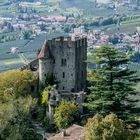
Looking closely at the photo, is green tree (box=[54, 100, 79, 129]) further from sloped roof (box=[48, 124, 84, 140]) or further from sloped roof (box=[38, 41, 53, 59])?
sloped roof (box=[38, 41, 53, 59])

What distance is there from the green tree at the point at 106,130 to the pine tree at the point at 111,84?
7319 millimetres

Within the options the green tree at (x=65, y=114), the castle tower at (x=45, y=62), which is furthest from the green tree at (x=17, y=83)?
the green tree at (x=65, y=114)

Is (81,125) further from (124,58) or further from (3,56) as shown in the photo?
(3,56)

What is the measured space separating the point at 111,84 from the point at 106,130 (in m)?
10.2

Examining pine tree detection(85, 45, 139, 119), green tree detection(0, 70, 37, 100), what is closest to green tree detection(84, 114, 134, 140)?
pine tree detection(85, 45, 139, 119)

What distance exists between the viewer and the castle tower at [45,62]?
61.7 meters

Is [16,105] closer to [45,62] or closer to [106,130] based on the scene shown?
[45,62]

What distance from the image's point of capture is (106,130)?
142 feet

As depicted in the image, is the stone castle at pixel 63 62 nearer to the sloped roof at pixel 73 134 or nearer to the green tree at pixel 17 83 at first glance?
the green tree at pixel 17 83

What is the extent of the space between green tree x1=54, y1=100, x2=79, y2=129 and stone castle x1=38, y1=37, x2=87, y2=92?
4.50 meters

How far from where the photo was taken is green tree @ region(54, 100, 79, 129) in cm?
5666

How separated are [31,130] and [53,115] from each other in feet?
22.8

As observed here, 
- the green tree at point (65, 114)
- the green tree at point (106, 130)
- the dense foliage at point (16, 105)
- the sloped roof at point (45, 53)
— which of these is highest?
the sloped roof at point (45, 53)

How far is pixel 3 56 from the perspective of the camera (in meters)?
152
